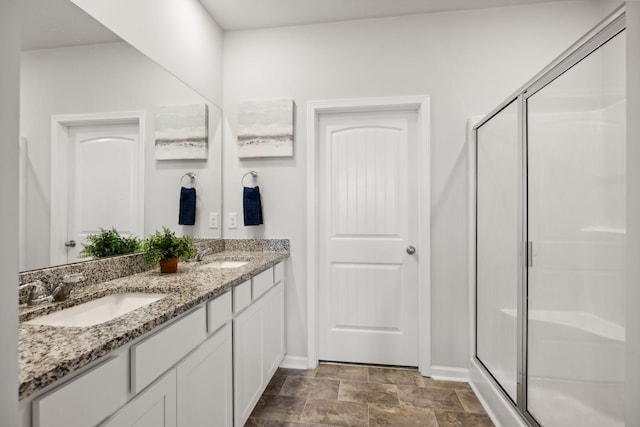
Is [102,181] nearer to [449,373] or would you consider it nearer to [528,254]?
[528,254]

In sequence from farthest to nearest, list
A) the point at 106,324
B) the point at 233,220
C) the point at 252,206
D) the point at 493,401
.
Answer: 1. the point at 233,220
2. the point at 252,206
3. the point at 493,401
4. the point at 106,324

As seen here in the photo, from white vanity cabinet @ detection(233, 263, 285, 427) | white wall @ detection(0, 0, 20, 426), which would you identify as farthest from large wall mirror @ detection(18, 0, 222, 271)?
white wall @ detection(0, 0, 20, 426)

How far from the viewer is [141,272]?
178 centimetres

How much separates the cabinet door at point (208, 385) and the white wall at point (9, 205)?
2.61 feet

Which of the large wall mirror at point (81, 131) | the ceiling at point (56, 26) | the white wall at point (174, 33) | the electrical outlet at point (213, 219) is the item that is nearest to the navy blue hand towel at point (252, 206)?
the electrical outlet at point (213, 219)

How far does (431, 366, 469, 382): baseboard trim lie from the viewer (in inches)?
94.0

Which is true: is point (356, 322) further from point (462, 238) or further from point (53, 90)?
point (53, 90)

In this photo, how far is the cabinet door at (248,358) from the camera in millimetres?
1631

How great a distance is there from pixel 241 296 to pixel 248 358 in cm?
37

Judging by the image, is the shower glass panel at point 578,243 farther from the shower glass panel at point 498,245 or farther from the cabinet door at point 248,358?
the cabinet door at point 248,358

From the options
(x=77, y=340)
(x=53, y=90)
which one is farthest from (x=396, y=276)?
(x=53, y=90)

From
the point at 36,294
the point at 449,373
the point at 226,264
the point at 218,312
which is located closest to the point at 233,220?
the point at 226,264

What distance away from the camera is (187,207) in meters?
2.26

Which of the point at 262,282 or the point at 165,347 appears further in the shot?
the point at 262,282
